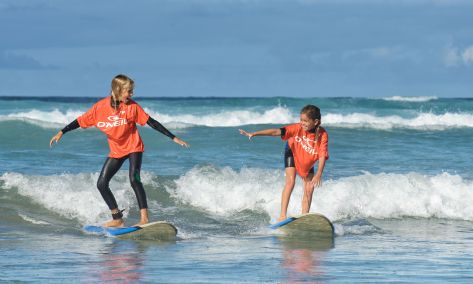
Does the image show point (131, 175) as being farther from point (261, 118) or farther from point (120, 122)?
point (261, 118)

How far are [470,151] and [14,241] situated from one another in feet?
49.2

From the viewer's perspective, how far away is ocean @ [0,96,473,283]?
25.5 ft

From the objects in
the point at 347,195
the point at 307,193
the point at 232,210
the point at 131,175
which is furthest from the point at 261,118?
the point at 131,175

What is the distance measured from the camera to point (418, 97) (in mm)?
64438

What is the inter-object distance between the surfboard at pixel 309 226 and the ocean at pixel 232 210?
0.66ft

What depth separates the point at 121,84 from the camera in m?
9.45

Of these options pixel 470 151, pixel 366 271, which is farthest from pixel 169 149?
pixel 366 271

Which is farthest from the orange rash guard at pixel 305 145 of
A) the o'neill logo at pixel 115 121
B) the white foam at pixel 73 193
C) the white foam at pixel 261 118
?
the white foam at pixel 261 118

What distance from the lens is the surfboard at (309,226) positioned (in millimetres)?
10117

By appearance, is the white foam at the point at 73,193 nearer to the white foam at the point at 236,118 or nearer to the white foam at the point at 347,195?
the white foam at the point at 347,195

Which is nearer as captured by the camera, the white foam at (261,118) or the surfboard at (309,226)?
the surfboard at (309,226)

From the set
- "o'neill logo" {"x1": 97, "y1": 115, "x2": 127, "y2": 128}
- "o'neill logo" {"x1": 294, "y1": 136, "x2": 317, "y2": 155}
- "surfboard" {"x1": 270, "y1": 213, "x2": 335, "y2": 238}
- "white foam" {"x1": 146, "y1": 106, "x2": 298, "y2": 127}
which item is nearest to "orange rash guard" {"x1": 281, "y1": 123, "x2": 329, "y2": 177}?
"o'neill logo" {"x1": 294, "y1": 136, "x2": 317, "y2": 155}

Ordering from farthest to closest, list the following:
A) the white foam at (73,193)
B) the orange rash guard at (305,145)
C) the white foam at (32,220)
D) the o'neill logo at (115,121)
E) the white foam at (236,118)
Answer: the white foam at (236,118) < the white foam at (73,193) < the white foam at (32,220) < the orange rash guard at (305,145) < the o'neill logo at (115,121)

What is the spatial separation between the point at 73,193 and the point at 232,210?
7.64 ft
